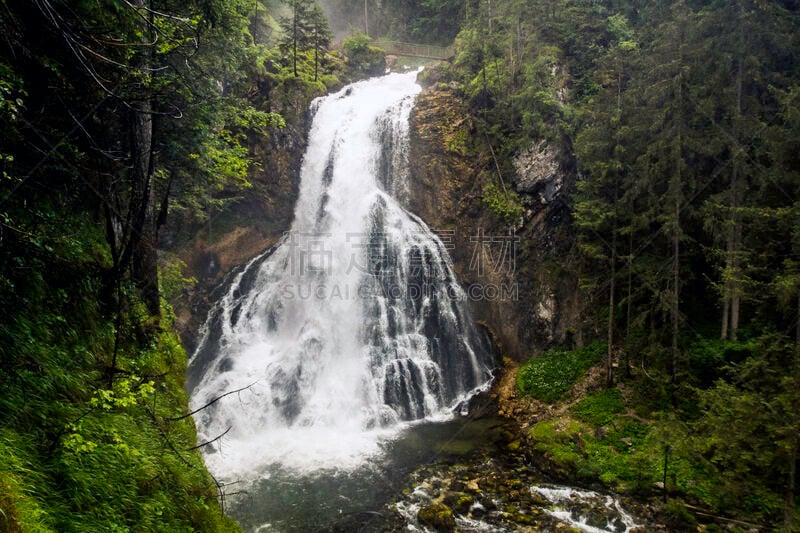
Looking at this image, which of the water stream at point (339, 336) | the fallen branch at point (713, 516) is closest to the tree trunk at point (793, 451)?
the fallen branch at point (713, 516)

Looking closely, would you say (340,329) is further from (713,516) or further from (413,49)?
(413,49)

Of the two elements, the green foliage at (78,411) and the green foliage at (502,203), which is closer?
the green foliage at (78,411)

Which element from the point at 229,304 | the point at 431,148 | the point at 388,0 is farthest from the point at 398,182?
the point at 388,0

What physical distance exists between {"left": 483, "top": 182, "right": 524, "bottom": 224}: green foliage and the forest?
10 cm

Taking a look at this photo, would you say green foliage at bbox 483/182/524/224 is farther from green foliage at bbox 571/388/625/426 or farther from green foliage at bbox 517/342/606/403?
green foliage at bbox 571/388/625/426

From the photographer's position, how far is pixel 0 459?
295 cm

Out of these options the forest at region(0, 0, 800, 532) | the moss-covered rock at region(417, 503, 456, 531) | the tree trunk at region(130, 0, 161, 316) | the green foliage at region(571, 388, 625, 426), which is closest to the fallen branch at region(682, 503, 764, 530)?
the forest at region(0, 0, 800, 532)

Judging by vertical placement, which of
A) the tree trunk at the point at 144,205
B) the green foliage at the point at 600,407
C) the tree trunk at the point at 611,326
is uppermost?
the tree trunk at the point at 144,205

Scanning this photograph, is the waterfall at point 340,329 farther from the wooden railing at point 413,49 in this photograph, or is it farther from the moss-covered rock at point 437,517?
the wooden railing at point 413,49

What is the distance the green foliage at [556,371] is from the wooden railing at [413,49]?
91.3ft

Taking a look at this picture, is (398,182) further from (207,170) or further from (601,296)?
(207,170)

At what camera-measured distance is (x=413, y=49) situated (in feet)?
118

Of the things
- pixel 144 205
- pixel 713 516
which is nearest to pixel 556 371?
pixel 713 516

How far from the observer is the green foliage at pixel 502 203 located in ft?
59.1
